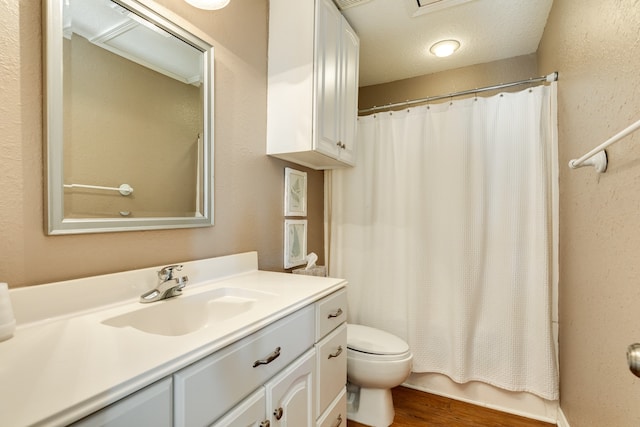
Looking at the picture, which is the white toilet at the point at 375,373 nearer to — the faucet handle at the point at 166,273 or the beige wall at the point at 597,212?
the beige wall at the point at 597,212

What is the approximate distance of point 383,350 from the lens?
154 centimetres

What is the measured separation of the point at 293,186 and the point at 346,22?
104 cm

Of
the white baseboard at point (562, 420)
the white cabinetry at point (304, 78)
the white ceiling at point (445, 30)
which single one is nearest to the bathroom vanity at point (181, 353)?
the white cabinetry at point (304, 78)

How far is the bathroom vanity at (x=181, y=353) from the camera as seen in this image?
0.48 m

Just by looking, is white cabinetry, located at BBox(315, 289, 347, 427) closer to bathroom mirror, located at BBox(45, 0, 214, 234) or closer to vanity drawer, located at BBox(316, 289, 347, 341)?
vanity drawer, located at BBox(316, 289, 347, 341)

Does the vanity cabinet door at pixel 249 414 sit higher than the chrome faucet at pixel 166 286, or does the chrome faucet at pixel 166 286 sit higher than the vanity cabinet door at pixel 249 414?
the chrome faucet at pixel 166 286

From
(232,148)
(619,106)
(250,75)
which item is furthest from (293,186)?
(619,106)

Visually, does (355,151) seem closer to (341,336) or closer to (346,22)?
(346,22)

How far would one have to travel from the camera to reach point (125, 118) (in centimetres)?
97

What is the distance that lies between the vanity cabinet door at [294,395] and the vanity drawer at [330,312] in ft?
0.31

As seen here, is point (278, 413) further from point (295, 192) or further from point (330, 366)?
point (295, 192)

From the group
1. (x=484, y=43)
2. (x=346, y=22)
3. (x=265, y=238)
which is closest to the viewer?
(x=265, y=238)

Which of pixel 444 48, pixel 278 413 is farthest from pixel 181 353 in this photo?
pixel 444 48

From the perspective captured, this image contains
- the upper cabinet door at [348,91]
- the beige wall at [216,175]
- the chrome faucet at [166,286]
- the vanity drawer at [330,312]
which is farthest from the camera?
the upper cabinet door at [348,91]
